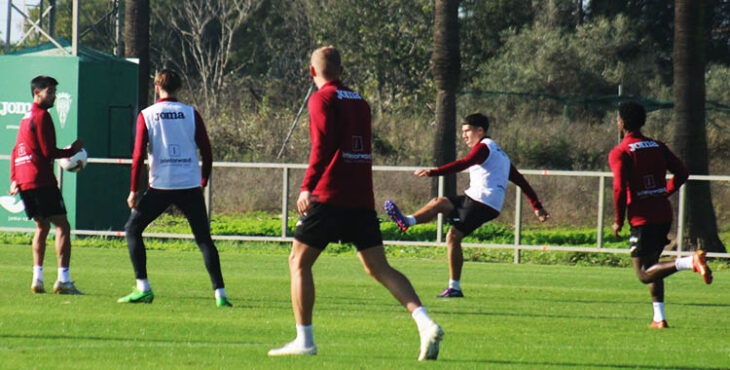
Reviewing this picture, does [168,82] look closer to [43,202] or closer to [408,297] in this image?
[43,202]

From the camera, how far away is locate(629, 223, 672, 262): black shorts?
9.41 metres

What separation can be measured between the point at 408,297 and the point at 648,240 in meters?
3.19

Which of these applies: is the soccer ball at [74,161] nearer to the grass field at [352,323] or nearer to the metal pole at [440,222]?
the grass field at [352,323]

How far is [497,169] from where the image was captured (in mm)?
11508

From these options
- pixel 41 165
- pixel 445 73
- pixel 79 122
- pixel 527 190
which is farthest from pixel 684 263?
pixel 79 122

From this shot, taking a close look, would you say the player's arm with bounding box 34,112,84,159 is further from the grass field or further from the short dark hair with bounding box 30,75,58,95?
the grass field

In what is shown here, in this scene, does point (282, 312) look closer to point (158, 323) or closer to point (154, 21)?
point (158, 323)

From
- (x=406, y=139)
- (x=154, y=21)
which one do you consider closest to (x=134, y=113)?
(x=406, y=139)

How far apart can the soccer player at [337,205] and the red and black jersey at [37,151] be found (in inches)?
170

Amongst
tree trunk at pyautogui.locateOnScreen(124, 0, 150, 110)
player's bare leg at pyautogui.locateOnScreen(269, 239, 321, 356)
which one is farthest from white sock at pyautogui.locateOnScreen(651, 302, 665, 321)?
tree trunk at pyautogui.locateOnScreen(124, 0, 150, 110)

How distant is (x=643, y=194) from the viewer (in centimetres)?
935

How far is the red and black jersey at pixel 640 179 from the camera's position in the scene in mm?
9273

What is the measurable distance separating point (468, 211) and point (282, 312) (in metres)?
2.58

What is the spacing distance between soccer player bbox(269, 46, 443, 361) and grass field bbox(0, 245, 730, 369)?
0.26 m
